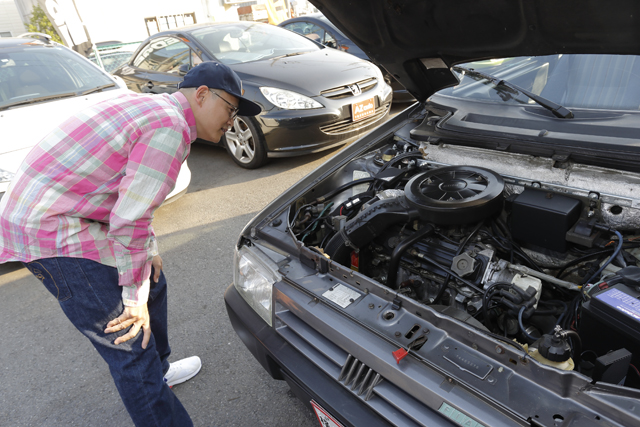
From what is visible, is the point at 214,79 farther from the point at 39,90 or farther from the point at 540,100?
the point at 39,90

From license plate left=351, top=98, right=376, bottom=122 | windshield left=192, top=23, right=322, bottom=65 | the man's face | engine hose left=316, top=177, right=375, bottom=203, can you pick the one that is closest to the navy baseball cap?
the man's face

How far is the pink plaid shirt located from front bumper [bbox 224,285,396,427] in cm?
43

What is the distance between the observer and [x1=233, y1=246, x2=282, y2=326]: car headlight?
156 cm

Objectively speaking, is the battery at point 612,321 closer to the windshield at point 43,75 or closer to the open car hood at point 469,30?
the open car hood at point 469,30

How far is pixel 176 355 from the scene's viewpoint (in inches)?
90.1

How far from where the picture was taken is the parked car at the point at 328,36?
19.5 feet

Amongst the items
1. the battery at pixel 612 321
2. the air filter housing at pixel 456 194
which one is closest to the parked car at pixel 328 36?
the air filter housing at pixel 456 194

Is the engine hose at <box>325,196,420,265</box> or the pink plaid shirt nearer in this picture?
the pink plaid shirt

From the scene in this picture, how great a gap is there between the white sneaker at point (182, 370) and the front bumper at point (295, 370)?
585 millimetres

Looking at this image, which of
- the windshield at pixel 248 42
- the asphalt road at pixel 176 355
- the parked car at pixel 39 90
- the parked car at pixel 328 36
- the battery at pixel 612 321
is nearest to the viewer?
the battery at pixel 612 321

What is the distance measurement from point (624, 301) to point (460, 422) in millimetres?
533

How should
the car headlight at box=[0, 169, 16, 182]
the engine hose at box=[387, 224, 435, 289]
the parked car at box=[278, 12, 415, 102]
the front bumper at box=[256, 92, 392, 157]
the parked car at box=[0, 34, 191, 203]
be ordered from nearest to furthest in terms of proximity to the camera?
the engine hose at box=[387, 224, 435, 289], the car headlight at box=[0, 169, 16, 182], the parked car at box=[0, 34, 191, 203], the front bumper at box=[256, 92, 392, 157], the parked car at box=[278, 12, 415, 102]

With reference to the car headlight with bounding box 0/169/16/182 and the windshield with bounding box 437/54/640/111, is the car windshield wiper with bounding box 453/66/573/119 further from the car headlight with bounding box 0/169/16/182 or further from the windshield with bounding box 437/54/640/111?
the car headlight with bounding box 0/169/16/182

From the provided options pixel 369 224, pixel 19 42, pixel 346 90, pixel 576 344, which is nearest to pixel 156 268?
pixel 369 224
